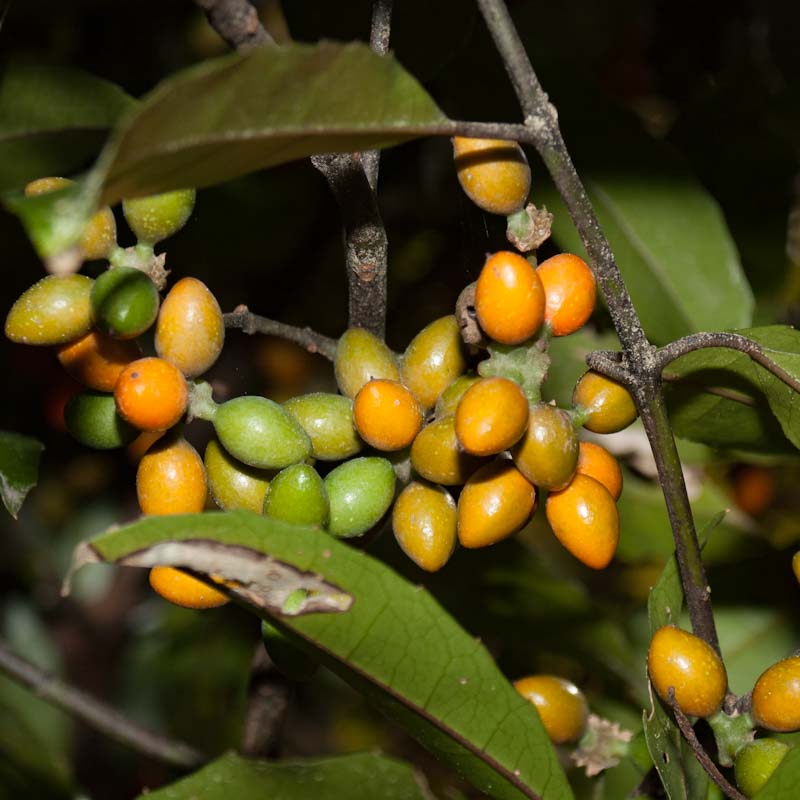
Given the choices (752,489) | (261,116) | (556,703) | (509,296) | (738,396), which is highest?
(261,116)

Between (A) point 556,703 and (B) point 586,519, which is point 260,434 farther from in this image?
(A) point 556,703

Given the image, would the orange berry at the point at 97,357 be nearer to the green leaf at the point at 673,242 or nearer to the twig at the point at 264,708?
the twig at the point at 264,708

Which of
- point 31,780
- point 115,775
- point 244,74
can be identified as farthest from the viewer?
point 115,775

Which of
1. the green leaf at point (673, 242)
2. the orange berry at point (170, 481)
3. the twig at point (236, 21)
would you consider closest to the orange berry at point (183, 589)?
the orange berry at point (170, 481)

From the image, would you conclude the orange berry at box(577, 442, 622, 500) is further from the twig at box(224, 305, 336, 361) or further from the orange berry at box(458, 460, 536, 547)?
the twig at box(224, 305, 336, 361)

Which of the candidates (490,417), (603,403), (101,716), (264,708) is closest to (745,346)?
(603,403)

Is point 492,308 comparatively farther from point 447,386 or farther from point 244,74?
point 244,74

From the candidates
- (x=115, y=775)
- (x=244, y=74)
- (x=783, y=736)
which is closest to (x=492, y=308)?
(x=244, y=74)

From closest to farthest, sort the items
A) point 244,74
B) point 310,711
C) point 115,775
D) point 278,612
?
point 244,74 < point 278,612 < point 115,775 < point 310,711
